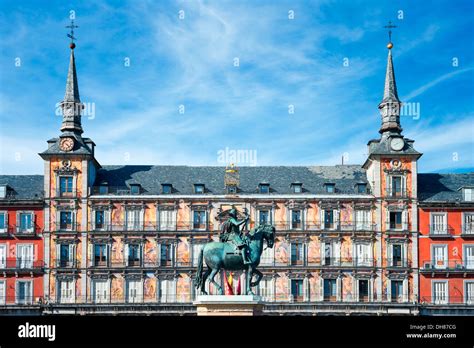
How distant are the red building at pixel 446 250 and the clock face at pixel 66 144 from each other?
1369 inches

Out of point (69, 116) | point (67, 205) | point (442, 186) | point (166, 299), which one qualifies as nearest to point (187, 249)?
point (166, 299)

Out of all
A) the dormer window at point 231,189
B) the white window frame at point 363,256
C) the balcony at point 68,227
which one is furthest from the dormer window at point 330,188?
the balcony at point 68,227

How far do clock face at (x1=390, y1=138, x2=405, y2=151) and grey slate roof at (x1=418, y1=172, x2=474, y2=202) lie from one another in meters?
4.88

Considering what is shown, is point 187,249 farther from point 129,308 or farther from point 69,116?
point 69,116

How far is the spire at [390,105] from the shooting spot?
9062 centimetres

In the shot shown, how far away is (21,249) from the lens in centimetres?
8731

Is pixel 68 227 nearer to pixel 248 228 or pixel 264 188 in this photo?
pixel 248 228

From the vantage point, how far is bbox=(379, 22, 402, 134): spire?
9062 centimetres

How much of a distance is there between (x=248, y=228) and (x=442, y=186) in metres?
20.3

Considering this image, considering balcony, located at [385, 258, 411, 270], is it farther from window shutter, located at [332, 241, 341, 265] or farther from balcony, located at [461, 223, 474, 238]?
balcony, located at [461, 223, 474, 238]

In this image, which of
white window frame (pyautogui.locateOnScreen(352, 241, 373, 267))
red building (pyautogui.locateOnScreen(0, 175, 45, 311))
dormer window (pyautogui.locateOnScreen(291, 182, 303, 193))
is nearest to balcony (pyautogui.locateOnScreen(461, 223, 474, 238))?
white window frame (pyautogui.locateOnScreen(352, 241, 373, 267))

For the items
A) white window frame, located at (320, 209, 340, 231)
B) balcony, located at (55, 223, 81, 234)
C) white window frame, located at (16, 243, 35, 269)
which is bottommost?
white window frame, located at (16, 243, 35, 269)

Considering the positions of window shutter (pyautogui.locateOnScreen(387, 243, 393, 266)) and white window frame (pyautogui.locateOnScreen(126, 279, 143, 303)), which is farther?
window shutter (pyautogui.locateOnScreen(387, 243, 393, 266))

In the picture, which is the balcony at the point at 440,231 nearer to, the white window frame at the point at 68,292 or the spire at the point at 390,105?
the spire at the point at 390,105
